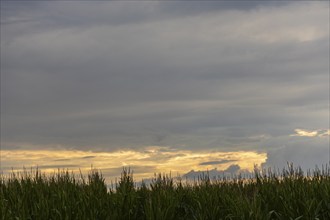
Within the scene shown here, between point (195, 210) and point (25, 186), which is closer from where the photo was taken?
Answer: point (195, 210)

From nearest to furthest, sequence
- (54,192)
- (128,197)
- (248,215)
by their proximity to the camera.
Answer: (248,215) → (128,197) → (54,192)

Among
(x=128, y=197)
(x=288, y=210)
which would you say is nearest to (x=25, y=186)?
(x=128, y=197)

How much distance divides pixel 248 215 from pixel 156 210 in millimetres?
2228

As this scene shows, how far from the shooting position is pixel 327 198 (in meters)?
12.4

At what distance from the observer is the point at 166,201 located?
1223 centimetres

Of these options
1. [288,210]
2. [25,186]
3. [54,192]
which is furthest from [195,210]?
[25,186]

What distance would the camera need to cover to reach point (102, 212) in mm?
11438

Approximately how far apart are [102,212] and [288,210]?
4.54 m

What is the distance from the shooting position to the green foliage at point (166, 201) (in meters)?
11.4

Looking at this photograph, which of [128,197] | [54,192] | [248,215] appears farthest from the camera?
[54,192]

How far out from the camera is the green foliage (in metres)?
11.4

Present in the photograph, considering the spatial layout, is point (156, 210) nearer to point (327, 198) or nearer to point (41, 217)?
point (41, 217)

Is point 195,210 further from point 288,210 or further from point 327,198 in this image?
point 327,198

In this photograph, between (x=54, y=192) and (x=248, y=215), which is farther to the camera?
(x=54, y=192)
